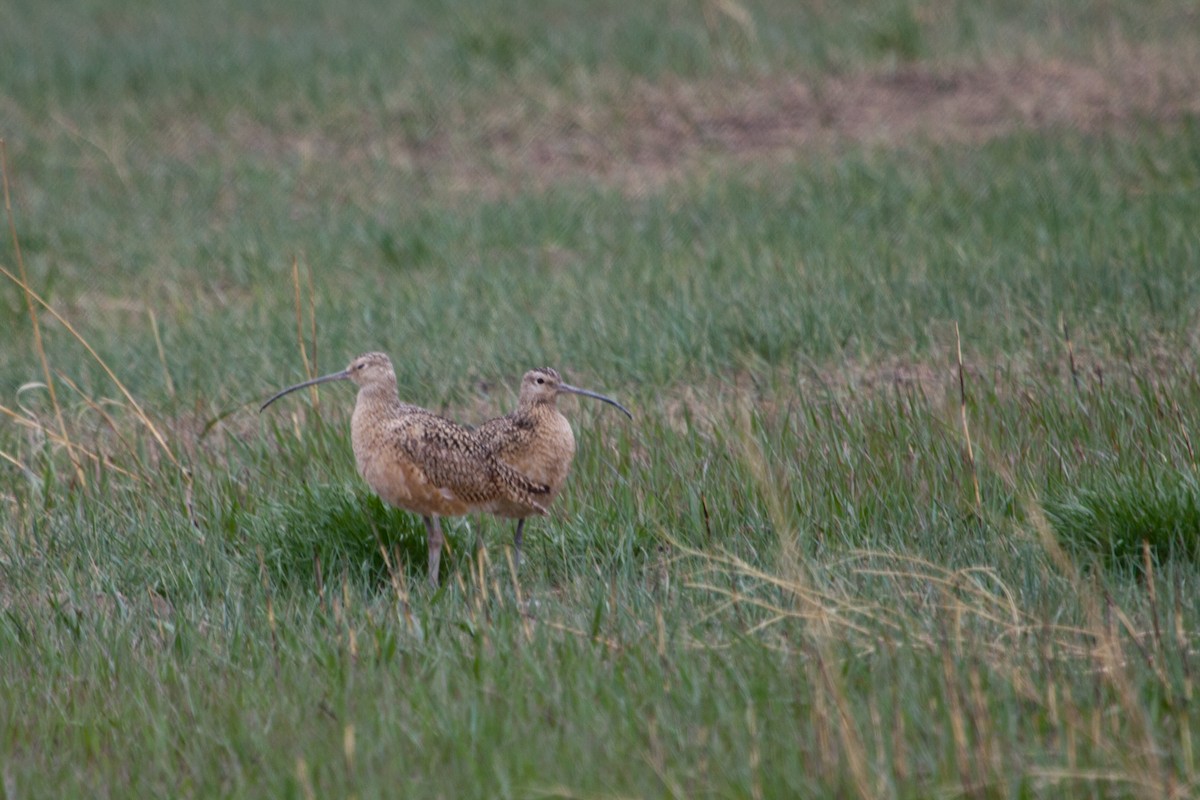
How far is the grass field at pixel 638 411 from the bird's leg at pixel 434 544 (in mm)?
163

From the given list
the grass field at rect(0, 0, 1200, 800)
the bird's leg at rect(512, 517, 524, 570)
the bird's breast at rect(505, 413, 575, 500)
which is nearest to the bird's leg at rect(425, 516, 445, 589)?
the grass field at rect(0, 0, 1200, 800)

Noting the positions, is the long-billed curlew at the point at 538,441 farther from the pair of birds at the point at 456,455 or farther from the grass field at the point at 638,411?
the grass field at the point at 638,411

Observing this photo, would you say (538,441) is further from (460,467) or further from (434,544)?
(434,544)

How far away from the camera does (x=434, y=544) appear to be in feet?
18.1

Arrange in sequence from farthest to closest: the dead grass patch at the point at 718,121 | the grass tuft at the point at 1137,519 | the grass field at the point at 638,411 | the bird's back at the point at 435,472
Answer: the dead grass patch at the point at 718,121, the bird's back at the point at 435,472, the grass tuft at the point at 1137,519, the grass field at the point at 638,411

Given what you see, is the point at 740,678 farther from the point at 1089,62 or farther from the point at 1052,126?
the point at 1089,62

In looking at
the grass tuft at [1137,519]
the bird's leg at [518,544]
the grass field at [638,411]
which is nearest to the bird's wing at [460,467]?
the bird's leg at [518,544]

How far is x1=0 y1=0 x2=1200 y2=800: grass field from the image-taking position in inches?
162

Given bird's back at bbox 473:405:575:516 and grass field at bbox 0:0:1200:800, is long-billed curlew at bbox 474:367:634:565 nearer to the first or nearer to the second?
bird's back at bbox 473:405:575:516

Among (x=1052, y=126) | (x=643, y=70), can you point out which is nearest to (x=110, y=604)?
(x=1052, y=126)

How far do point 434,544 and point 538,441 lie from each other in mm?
553

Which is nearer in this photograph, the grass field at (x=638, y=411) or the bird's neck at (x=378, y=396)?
the grass field at (x=638, y=411)

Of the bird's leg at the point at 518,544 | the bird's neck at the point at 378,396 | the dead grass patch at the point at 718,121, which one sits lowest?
the bird's leg at the point at 518,544

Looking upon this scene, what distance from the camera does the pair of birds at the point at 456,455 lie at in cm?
540
